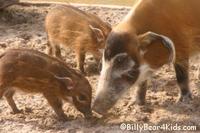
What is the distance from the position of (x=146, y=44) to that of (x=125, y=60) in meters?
0.23

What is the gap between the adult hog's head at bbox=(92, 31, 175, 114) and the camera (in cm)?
407

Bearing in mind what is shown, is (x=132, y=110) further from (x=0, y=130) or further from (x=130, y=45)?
(x=0, y=130)

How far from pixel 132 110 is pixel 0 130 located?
3.90ft

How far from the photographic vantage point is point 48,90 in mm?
4480

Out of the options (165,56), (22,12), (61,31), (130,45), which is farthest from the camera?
(22,12)

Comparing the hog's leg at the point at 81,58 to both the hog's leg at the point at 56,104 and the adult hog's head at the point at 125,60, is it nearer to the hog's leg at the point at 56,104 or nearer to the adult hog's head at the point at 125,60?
the hog's leg at the point at 56,104

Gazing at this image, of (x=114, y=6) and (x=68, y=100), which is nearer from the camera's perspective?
(x=68, y=100)

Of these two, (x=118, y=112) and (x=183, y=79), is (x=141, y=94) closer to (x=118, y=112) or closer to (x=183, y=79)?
(x=118, y=112)

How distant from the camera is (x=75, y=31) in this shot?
5.44 metres

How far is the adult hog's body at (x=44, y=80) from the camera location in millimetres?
4430

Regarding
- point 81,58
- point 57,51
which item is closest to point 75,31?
point 81,58

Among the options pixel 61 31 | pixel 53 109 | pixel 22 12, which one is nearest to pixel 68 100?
pixel 53 109

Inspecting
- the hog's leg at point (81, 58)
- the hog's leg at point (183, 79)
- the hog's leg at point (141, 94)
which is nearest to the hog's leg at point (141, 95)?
the hog's leg at point (141, 94)

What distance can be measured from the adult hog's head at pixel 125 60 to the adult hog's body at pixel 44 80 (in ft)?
0.95
